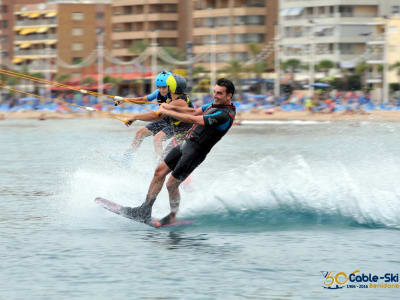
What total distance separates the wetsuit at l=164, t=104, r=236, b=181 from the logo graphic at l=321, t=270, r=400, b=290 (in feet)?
7.07

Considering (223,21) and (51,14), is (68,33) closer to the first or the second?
(51,14)

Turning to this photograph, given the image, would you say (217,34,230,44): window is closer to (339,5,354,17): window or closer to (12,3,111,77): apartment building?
(339,5,354,17): window

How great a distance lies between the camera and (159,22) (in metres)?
95.6

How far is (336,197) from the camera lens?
1173 centimetres

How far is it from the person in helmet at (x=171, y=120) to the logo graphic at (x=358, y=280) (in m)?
3.41

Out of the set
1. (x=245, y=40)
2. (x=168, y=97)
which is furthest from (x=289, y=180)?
(x=245, y=40)

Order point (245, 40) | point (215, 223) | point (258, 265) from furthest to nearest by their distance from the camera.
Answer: point (245, 40) → point (215, 223) → point (258, 265)

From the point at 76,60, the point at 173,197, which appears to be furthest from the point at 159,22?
the point at 173,197

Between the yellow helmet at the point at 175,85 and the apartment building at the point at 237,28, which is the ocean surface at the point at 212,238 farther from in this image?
the apartment building at the point at 237,28

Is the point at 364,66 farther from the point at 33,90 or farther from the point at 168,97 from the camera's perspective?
the point at 168,97

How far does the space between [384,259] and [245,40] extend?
7667 centimetres

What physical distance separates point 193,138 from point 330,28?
7052cm

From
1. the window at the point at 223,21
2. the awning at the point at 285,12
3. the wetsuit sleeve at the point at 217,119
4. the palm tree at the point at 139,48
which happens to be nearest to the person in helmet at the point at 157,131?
the wetsuit sleeve at the point at 217,119

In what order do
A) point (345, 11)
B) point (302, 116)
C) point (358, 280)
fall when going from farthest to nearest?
1. point (345, 11)
2. point (302, 116)
3. point (358, 280)
